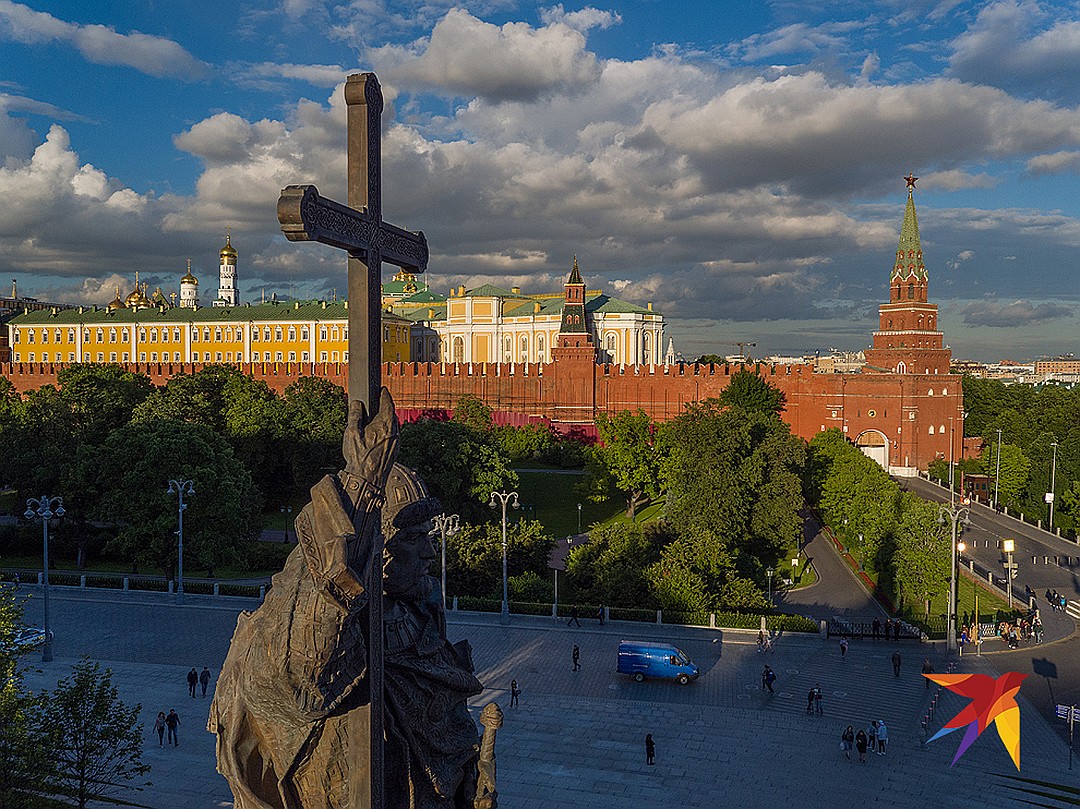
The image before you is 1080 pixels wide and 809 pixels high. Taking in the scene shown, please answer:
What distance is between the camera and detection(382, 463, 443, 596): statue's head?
22.4 feet

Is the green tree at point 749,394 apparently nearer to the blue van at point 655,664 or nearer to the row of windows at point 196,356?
the blue van at point 655,664

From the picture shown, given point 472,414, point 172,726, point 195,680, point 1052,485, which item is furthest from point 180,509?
point 1052,485

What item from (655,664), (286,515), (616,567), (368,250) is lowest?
(655,664)

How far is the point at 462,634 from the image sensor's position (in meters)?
26.0

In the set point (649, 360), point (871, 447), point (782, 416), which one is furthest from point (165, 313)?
point (871, 447)

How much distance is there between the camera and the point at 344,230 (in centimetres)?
619

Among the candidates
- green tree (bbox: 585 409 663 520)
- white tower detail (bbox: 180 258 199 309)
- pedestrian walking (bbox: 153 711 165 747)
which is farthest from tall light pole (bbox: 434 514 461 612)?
white tower detail (bbox: 180 258 199 309)

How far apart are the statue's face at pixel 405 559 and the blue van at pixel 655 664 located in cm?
1684

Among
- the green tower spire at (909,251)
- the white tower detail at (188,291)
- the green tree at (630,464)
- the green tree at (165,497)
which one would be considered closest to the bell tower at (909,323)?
the green tower spire at (909,251)

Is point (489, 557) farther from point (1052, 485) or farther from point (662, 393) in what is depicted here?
point (1052, 485)

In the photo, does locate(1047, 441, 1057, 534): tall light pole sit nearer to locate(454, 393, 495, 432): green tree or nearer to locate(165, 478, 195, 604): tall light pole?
locate(454, 393, 495, 432): green tree

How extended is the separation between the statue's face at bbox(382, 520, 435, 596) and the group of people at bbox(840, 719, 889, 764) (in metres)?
14.8

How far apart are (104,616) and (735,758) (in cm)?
2132

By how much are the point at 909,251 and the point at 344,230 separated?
2835 inches
